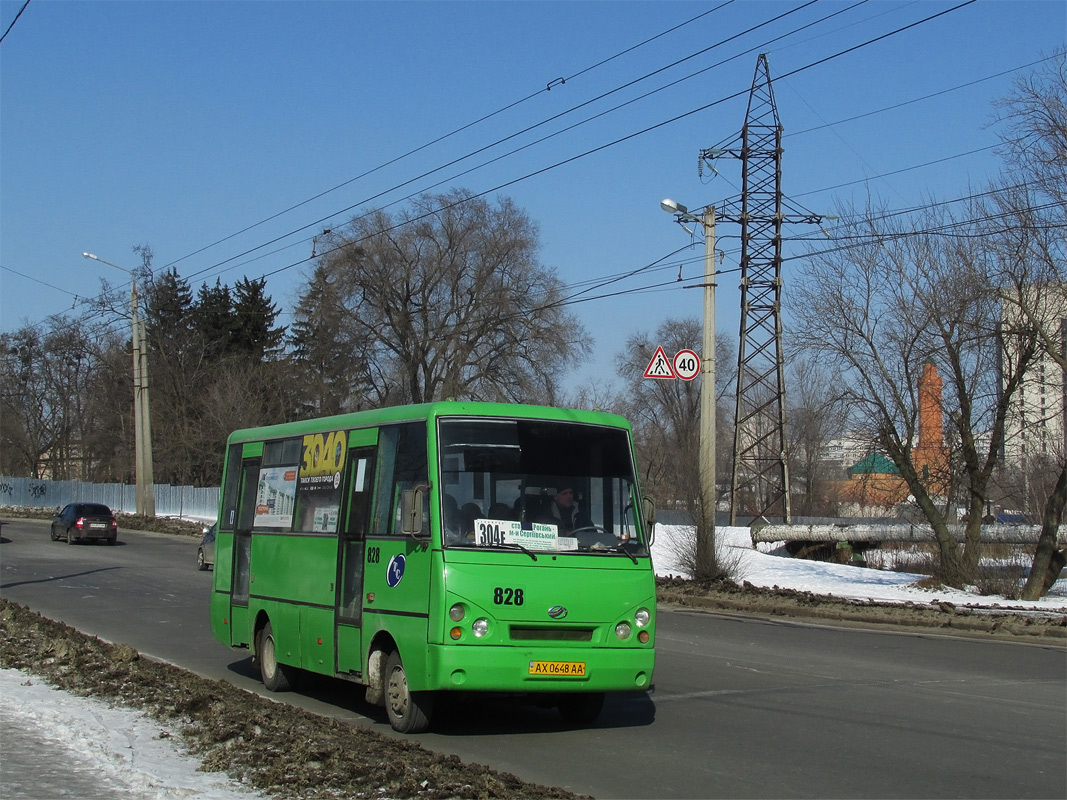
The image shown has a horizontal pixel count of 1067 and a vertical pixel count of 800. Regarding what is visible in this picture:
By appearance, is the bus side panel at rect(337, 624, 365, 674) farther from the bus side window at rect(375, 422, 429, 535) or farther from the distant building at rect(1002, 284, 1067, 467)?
the distant building at rect(1002, 284, 1067, 467)

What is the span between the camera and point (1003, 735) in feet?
30.4

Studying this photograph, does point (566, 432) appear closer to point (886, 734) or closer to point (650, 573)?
point (650, 573)

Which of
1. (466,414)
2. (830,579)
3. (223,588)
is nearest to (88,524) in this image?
(830,579)

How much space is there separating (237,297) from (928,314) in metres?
63.1

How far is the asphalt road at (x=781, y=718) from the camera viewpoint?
771 cm

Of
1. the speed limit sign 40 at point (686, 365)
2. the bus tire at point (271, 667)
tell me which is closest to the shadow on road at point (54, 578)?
the speed limit sign 40 at point (686, 365)

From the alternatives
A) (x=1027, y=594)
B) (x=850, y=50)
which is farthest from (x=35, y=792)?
(x=1027, y=594)

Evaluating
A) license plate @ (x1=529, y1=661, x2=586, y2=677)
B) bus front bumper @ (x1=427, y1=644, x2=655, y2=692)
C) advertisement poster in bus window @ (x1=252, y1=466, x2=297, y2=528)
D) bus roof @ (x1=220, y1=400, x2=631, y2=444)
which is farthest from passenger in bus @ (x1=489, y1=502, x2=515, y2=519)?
advertisement poster in bus window @ (x1=252, y1=466, x2=297, y2=528)

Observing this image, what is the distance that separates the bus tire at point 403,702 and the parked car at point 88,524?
118ft

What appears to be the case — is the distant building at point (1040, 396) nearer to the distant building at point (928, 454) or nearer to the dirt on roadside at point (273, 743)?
the distant building at point (928, 454)

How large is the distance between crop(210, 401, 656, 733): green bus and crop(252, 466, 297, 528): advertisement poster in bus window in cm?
82

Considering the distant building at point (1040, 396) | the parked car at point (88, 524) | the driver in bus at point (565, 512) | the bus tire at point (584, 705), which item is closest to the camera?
the driver in bus at point (565, 512)

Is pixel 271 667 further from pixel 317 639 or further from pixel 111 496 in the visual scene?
pixel 111 496

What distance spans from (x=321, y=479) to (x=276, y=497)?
123 centimetres
